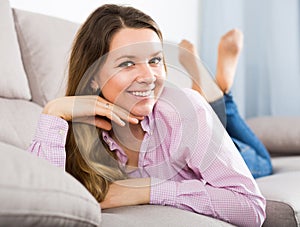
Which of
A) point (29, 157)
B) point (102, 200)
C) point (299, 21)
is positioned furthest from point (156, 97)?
point (299, 21)

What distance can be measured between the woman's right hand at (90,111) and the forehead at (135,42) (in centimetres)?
11

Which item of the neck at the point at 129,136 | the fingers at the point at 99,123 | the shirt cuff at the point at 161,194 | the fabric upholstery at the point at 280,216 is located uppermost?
the fingers at the point at 99,123

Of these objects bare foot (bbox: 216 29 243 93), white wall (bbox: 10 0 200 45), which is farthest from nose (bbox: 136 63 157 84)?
white wall (bbox: 10 0 200 45)

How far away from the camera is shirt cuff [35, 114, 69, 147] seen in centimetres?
127

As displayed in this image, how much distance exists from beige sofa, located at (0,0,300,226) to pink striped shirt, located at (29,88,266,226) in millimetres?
57

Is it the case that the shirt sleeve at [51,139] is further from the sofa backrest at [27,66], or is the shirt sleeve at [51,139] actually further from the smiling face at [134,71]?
the sofa backrest at [27,66]

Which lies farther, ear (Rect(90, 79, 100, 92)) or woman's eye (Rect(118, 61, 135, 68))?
ear (Rect(90, 79, 100, 92))

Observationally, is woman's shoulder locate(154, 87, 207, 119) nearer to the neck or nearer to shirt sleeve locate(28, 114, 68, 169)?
the neck

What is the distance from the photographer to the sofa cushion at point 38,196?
773mm

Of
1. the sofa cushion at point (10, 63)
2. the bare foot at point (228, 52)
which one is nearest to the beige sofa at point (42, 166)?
the sofa cushion at point (10, 63)

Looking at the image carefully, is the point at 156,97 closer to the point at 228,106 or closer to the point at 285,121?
the point at 228,106

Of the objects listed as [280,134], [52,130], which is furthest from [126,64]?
[280,134]

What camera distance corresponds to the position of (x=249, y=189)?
1.30 metres

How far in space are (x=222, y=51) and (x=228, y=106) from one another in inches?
10.5
